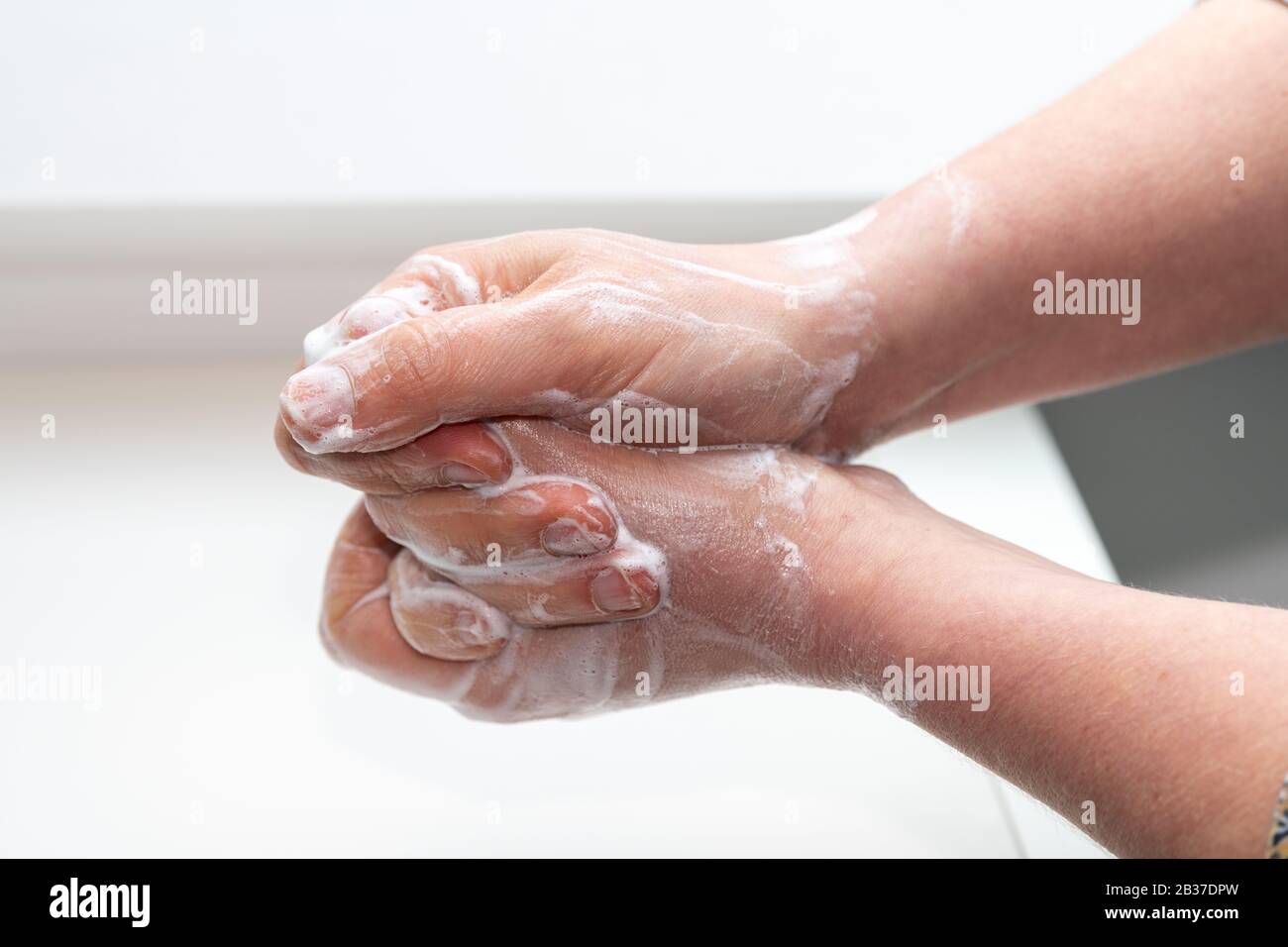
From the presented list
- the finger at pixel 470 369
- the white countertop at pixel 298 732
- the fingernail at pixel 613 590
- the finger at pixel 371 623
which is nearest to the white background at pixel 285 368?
the white countertop at pixel 298 732

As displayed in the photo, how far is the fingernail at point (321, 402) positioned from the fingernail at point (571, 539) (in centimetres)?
15

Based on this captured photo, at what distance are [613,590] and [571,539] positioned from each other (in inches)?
1.8

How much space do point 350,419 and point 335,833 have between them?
406mm

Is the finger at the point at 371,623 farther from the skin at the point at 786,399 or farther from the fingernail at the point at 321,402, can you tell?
the fingernail at the point at 321,402

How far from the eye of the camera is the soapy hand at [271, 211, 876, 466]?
28.4 inches

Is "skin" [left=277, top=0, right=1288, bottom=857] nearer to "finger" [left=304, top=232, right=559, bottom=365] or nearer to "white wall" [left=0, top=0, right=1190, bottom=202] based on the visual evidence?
"finger" [left=304, top=232, right=559, bottom=365]

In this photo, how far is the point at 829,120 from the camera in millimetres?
1257

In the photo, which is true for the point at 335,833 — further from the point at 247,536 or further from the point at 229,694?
the point at 247,536

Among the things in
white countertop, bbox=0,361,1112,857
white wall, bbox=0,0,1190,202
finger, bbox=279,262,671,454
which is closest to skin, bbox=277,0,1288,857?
finger, bbox=279,262,671,454

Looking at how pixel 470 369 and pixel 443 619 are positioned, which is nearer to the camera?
pixel 470 369

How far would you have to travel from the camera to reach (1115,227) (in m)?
0.86

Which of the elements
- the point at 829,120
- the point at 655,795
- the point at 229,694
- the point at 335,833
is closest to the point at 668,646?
the point at 655,795

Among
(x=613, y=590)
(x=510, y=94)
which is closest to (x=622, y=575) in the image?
(x=613, y=590)

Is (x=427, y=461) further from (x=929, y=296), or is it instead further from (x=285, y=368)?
(x=285, y=368)
